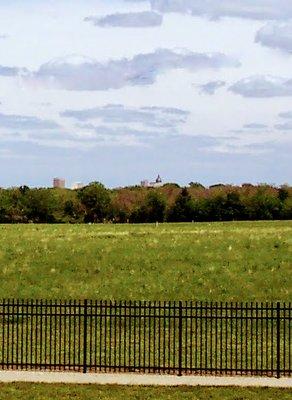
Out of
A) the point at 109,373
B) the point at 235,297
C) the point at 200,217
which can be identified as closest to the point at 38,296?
the point at 235,297

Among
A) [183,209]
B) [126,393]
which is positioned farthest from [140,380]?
[183,209]

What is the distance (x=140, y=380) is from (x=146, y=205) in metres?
94.1

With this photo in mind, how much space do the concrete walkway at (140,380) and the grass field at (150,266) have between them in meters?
15.0

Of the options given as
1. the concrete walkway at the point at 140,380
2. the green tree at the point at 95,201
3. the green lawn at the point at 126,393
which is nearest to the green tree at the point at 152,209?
the green tree at the point at 95,201

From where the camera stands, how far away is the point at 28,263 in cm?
4484

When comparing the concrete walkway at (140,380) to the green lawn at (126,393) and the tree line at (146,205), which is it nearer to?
the green lawn at (126,393)

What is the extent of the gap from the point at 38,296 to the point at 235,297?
28.2 feet

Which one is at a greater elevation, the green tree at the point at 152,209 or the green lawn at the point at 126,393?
the green tree at the point at 152,209

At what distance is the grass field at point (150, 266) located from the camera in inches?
1569

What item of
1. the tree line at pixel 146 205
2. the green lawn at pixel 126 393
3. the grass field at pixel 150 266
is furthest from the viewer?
the tree line at pixel 146 205

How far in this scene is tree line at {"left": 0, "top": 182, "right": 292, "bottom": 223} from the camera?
113 m

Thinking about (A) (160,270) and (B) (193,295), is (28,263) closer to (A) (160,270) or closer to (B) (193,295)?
(A) (160,270)

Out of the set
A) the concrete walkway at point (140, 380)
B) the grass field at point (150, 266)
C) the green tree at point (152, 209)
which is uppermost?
the green tree at point (152, 209)

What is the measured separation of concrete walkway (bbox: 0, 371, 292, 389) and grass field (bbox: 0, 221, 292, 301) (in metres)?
15.0
